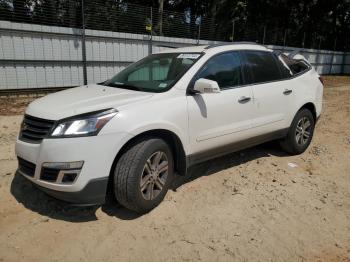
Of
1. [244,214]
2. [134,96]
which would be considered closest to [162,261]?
[244,214]

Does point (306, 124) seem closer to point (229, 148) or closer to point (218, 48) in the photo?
point (229, 148)

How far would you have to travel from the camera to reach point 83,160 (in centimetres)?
309

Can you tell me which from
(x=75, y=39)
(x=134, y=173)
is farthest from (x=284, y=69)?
(x=75, y=39)

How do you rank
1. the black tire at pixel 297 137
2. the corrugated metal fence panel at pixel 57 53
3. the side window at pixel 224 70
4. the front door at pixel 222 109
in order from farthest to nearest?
1. the corrugated metal fence panel at pixel 57 53
2. the black tire at pixel 297 137
3. the side window at pixel 224 70
4. the front door at pixel 222 109

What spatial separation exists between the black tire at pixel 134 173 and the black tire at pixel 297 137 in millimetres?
2508

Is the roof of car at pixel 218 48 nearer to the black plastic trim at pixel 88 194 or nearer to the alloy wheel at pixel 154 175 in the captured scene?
the alloy wheel at pixel 154 175

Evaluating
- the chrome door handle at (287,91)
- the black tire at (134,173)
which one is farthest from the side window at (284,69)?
→ the black tire at (134,173)

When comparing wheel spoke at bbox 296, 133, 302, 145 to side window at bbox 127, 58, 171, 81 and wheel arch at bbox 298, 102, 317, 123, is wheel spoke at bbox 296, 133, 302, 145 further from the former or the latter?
side window at bbox 127, 58, 171, 81

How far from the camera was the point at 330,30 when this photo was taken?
963 inches

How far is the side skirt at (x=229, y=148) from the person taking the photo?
13.1 ft

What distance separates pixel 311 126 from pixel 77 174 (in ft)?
13.0

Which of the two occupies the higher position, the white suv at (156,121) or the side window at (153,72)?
the side window at (153,72)

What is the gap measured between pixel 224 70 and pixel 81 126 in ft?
6.57

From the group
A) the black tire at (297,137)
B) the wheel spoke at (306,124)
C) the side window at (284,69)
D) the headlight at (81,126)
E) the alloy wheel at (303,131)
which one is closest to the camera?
the headlight at (81,126)
